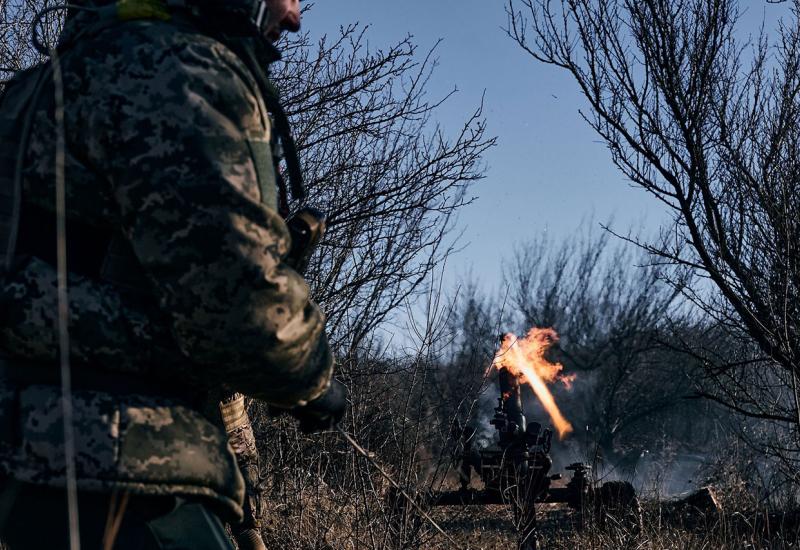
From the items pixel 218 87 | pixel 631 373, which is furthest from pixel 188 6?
pixel 631 373

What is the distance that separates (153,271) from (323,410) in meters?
0.54

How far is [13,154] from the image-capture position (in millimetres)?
1658

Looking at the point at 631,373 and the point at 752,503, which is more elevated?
the point at 631,373

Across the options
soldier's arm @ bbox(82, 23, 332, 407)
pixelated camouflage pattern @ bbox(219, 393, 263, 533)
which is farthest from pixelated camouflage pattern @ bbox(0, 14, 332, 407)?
pixelated camouflage pattern @ bbox(219, 393, 263, 533)

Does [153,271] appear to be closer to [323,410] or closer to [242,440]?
[323,410]

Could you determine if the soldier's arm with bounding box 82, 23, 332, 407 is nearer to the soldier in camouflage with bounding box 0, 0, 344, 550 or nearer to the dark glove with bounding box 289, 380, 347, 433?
the soldier in camouflage with bounding box 0, 0, 344, 550

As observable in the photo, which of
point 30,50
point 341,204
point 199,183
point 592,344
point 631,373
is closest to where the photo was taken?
point 199,183

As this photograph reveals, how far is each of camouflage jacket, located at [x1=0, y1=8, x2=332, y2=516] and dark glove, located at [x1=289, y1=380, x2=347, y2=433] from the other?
0.22 metres

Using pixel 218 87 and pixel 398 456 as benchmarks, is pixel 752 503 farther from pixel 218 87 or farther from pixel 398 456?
pixel 218 87

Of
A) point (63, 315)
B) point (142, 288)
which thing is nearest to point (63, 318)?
point (63, 315)

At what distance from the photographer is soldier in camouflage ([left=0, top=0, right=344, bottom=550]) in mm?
1523

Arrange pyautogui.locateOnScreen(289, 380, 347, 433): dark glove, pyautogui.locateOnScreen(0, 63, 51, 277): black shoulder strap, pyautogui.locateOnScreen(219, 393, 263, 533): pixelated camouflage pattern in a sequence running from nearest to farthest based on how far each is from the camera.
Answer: pyautogui.locateOnScreen(0, 63, 51, 277): black shoulder strap < pyautogui.locateOnScreen(289, 380, 347, 433): dark glove < pyautogui.locateOnScreen(219, 393, 263, 533): pixelated camouflage pattern

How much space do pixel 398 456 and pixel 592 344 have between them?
26449 millimetres

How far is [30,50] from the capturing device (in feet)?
25.1
